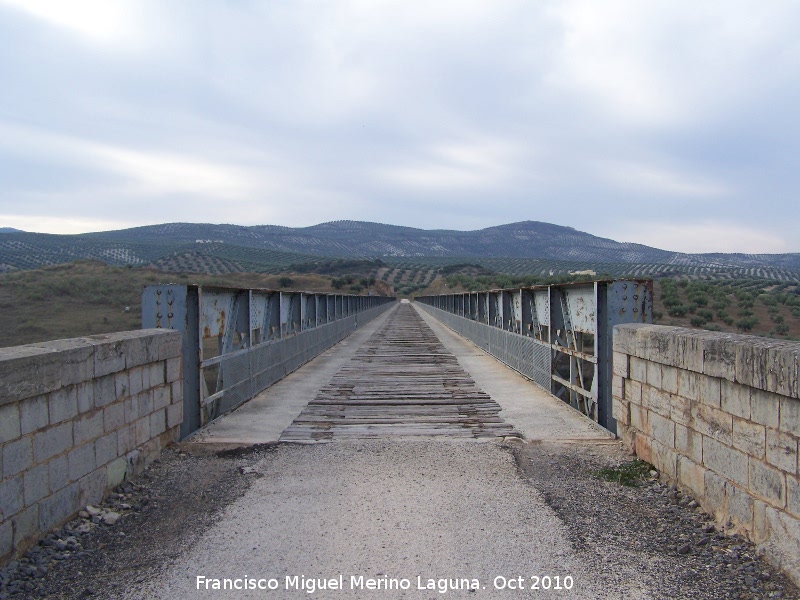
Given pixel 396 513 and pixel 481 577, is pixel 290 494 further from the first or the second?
pixel 481 577

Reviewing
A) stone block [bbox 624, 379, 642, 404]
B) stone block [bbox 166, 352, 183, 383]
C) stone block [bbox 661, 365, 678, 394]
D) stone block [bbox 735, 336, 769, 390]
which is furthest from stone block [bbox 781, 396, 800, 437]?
stone block [bbox 166, 352, 183, 383]

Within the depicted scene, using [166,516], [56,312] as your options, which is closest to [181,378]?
[166,516]

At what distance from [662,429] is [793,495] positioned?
199cm

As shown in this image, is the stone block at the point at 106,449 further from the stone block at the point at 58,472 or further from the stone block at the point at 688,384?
the stone block at the point at 688,384

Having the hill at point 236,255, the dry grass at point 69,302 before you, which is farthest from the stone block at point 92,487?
the hill at point 236,255

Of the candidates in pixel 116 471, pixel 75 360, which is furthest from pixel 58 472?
pixel 116 471

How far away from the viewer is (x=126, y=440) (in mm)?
5711

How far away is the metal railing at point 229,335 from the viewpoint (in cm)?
736

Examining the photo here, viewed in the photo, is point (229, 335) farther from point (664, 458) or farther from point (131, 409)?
point (664, 458)

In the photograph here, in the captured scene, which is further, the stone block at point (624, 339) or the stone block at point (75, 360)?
the stone block at point (624, 339)

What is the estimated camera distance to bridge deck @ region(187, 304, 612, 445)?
783 centimetres

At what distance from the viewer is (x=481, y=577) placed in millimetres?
3916

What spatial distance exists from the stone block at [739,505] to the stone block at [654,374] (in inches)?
55.7

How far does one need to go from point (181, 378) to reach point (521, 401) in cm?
546
